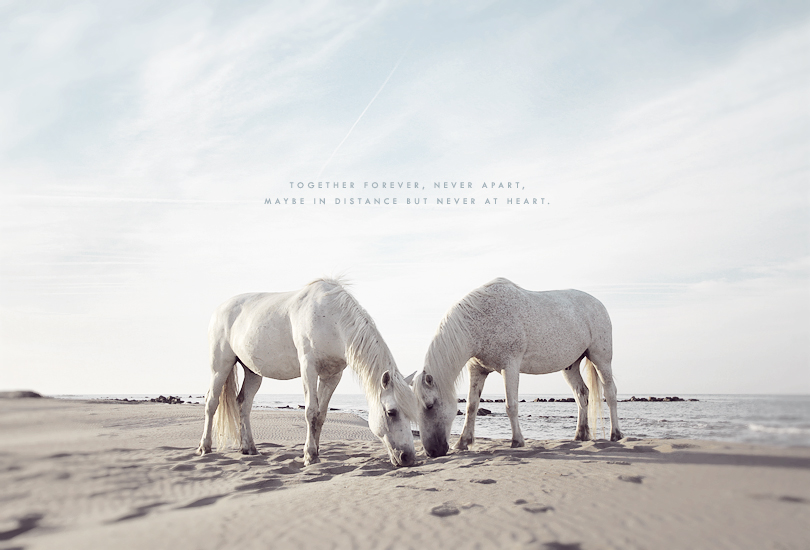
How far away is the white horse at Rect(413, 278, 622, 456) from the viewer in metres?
6.81

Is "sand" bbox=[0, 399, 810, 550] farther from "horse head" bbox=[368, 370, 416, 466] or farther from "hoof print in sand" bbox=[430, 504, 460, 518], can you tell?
"horse head" bbox=[368, 370, 416, 466]

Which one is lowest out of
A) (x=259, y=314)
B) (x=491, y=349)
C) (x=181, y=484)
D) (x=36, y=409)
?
(x=181, y=484)

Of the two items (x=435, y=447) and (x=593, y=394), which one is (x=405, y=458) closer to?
(x=435, y=447)

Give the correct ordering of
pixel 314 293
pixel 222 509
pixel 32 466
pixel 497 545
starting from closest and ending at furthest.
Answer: pixel 497 545
pixel 32 466
pixel 222 509
pixel 314 293

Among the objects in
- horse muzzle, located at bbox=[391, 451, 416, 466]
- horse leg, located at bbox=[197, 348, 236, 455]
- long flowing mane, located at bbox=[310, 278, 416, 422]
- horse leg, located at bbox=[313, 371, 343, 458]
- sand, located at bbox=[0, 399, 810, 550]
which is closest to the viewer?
sand, located at bbox=[0, 399, 810, 550]

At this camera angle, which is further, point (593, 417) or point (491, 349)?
point (593, 417)

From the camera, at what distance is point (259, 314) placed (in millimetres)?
7598

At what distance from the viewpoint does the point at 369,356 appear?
6332mm

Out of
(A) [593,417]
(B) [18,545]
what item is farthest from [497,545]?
(A) [593,417]

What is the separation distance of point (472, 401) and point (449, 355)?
117 centimetres

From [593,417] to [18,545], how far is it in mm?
7830

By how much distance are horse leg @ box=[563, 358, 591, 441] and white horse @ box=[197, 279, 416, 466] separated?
149 inches

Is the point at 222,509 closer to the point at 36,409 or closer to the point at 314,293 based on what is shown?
the point at 36,409

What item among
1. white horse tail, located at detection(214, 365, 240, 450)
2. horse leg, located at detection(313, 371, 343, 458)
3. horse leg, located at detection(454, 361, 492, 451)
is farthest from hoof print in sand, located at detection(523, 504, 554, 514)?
white horse tail, located at detection(214, 365, 240, 450)
